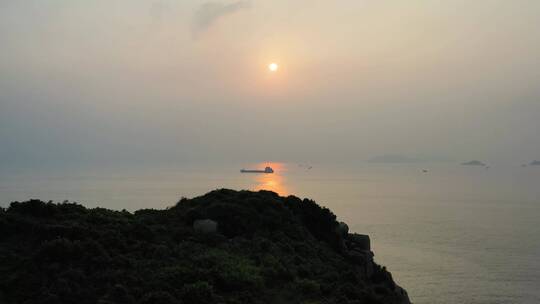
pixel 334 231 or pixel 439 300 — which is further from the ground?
pixel 334 231

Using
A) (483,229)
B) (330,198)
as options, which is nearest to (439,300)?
(483,229)

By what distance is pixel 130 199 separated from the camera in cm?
14150

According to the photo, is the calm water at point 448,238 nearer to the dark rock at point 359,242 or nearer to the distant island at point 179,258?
the dark rock at point 359,242

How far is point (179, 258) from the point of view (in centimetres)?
2373

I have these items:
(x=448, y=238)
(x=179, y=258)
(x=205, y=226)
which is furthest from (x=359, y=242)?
(x=448, y=238)

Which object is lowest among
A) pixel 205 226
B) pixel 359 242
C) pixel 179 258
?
pixel 359 242

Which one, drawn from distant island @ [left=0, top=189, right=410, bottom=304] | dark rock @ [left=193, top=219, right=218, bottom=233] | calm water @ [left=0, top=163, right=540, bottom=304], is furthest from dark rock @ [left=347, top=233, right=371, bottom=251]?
calm water @ [left=0, top=163, right=540, bottom=304]

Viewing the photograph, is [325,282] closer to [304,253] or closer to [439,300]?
[304,253]

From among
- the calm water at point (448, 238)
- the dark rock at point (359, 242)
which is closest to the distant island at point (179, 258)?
the dark rock at point (359, 242)

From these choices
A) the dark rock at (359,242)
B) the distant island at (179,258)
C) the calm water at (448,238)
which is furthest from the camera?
the calm water at (448,238)

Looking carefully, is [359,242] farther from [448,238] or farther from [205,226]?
[448,238]

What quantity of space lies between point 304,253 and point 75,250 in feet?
47.9

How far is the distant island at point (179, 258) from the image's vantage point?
1878cm

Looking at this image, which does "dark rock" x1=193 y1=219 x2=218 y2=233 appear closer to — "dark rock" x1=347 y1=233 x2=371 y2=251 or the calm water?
"dark rock" x1=347 y1=233 x2=371 y2=251
